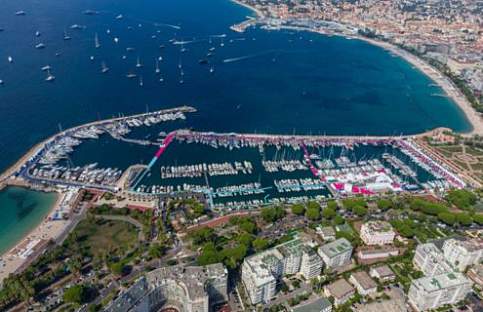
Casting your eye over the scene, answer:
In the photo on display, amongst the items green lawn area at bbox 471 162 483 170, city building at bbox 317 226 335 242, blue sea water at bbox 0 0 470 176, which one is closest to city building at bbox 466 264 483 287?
city building at bbox 317 226 335 242

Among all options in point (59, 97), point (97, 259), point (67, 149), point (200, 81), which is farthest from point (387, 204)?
point (59, 97)

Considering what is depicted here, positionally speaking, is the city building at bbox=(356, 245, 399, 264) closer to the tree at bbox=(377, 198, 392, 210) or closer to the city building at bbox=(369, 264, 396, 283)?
the city building at bbox=(369, 264, 396, 283)

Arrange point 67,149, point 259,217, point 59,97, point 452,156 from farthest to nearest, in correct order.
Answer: point 59,97
point 452,156
point 67,149
point 259,217

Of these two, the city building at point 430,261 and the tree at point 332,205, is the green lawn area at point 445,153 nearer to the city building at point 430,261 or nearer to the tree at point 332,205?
the tree at point 332,205

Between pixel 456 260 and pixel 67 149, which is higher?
pixel 67 149

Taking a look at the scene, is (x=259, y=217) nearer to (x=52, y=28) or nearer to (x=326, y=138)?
(x=326, y=138)

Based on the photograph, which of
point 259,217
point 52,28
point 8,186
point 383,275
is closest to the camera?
point 383,275

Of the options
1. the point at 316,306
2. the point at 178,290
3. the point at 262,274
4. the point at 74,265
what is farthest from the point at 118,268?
the point at 316,306
